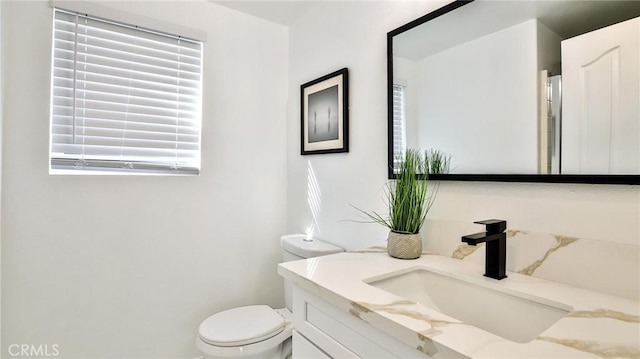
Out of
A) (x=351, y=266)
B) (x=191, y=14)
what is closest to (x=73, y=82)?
(x=191, y=14)

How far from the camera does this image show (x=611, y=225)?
0.81 metres

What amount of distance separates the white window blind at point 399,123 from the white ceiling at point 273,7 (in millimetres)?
886

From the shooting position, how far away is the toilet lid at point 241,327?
55.2 inches

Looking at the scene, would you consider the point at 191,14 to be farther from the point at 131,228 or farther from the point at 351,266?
the point at 351,266

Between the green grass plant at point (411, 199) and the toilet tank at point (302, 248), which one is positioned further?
the toilet tank at point (302, 248)

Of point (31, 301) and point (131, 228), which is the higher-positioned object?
point (131, 228)

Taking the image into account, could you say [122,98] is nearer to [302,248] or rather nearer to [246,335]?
[302,248]

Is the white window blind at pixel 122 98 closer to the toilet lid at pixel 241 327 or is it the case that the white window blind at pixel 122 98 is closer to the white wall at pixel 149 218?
the white wall at pixel 149 218

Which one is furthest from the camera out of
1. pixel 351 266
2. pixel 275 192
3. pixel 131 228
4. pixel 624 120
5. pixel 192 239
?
pixel 275 192

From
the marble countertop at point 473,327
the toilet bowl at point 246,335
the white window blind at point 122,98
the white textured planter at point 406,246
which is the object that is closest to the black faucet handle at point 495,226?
the marble countertop at point 473,327

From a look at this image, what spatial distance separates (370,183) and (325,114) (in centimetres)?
51

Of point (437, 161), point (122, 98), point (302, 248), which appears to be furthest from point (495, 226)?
point (122, 98)

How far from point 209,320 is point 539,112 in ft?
5.37

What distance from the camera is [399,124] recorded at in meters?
1.34
